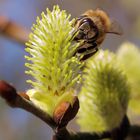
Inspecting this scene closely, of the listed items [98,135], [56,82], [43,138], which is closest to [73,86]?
[56,82]

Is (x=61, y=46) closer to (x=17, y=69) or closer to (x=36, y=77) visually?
(x=36, y=77)

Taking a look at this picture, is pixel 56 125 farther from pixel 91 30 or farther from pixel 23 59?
pixel 23 59

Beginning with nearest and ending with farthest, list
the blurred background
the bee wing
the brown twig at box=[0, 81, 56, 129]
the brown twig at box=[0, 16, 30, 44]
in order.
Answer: the brown twig at box=[0, 81, 56, 129] → the bee wing → the brown twig at box=[0, 16, 30, 44] → the blurred background

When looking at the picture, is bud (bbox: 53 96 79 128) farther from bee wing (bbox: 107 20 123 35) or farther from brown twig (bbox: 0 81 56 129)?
bee wing (bbox: 107 20 123 35)

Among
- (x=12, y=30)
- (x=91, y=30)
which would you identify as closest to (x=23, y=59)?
(x=12, y=30)

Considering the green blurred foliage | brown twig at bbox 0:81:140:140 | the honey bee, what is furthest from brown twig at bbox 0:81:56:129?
the green blurred foliage
